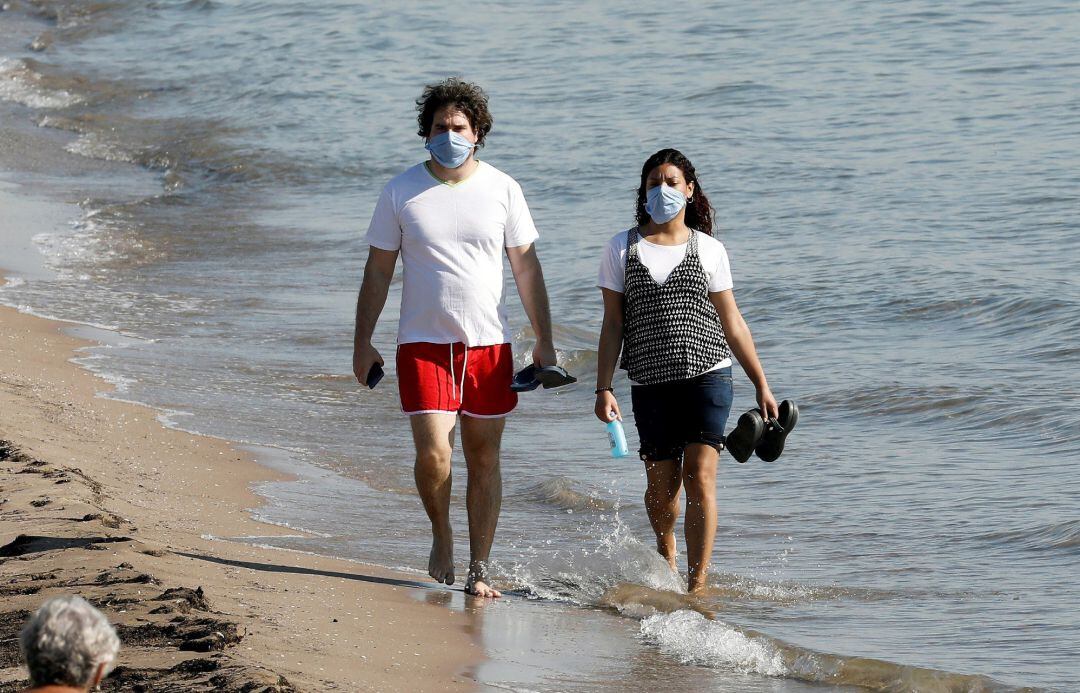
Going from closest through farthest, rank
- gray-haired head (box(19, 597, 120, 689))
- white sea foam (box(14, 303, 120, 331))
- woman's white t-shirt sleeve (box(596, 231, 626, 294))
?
gray-haired head (box(19, 597, 120, 689)) → woman's white t-shirt sleeve (box(596, 231, 626, 294)) → white sea foam (box(14, 303, 120, 331))

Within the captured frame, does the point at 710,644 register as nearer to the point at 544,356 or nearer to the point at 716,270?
the point at 544,356

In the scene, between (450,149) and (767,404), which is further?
(767,404)

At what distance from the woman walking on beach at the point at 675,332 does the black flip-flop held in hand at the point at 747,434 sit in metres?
0.02

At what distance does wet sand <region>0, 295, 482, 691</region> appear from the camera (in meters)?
4.26

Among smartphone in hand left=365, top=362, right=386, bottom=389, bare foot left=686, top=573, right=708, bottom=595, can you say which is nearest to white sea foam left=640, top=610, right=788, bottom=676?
bare foot left=686, top=573, right=708, bottom=595

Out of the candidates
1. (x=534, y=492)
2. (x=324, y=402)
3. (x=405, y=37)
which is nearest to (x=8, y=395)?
(x=324, y=402)

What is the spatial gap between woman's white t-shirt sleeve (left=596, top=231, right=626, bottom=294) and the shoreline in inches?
50.2

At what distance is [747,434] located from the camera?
17.9 feet

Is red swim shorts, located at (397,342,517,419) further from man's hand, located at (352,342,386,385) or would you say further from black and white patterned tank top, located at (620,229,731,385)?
black and white patterned tank top, located at (620,229,731,385)

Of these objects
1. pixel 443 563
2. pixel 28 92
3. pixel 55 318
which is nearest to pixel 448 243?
pixel 443 563

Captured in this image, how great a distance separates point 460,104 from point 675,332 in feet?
3.65

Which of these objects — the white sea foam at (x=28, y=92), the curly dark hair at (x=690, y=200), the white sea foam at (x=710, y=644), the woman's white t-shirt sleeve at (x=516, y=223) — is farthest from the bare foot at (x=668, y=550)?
the white sea foam at (x=28, y=92)

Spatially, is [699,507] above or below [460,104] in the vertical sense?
below

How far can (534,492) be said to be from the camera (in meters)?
7.46
